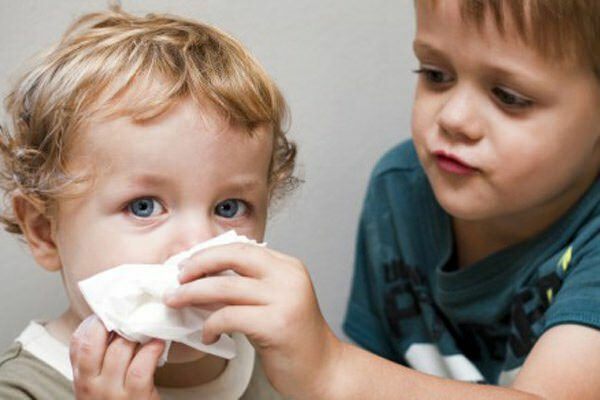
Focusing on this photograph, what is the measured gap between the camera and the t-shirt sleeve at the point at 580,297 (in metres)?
0.99

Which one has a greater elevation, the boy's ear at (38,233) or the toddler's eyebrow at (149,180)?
the toddler's eyebrow at (149,180)

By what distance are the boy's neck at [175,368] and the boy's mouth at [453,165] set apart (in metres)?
0.34

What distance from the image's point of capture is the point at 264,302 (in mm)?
736

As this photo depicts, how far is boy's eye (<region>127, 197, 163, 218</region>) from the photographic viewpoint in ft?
2.68

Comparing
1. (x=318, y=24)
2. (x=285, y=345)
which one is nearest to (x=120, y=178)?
(x=285, y=345)

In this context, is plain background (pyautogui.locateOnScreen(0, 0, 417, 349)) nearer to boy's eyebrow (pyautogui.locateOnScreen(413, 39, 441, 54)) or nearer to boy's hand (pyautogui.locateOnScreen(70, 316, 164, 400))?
boy's eyebrow (pyautogui.locateOnScreen(413, 39, 441, 54))

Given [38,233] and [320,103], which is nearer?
[38,233]

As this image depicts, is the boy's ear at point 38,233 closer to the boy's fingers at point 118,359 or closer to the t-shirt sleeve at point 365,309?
the boy's fingers at point 118,359

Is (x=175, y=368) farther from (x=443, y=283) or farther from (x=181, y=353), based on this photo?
(x=443, y=283)

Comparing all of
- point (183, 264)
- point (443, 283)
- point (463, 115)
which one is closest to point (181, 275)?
point (183, 264)

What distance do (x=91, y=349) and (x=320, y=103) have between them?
0.62 m

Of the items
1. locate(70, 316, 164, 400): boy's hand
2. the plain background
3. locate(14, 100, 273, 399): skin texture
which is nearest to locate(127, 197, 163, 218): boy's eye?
locate(14, 100, 273, 399): skin texture

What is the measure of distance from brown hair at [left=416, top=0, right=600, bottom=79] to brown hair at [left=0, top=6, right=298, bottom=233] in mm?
248

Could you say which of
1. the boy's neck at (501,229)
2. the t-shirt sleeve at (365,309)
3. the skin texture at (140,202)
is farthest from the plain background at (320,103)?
the skin texture at (140,202)
